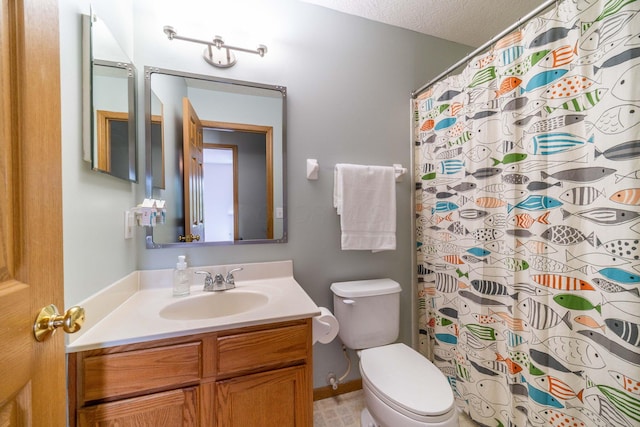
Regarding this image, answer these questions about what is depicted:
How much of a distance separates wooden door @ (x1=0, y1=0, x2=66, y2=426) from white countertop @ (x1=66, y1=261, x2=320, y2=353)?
256 millimetres

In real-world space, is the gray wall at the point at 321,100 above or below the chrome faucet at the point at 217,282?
above

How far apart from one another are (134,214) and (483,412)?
77.2 inches

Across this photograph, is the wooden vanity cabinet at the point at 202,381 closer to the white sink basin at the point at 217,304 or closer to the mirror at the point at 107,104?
the white sink basin at the point at 217,304

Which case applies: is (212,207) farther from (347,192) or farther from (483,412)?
(483,412)

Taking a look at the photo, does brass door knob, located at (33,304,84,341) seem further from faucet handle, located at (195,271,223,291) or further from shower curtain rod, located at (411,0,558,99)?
shower curtain rod, located at (411,0,558,99)

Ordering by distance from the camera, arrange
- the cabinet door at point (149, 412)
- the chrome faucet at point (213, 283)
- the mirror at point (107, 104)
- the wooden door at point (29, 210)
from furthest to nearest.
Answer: the chrome faucet at point (213, 283), the mirror at point (107, 104), the cabinet door at point (149, 412), the wooden door at point (29, 210)

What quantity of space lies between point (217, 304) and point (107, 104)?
3.12ft

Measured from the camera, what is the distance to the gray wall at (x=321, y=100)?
4.33 ft

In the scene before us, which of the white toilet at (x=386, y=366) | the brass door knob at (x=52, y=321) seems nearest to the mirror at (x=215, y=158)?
the white toilet at (x=386, y=366)

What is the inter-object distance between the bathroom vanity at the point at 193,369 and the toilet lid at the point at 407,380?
0.34 metres

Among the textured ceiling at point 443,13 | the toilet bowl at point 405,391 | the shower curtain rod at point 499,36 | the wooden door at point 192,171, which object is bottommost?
the toilet bowl at point 405,391

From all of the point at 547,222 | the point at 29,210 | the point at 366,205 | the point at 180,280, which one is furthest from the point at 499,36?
the point at 180,280

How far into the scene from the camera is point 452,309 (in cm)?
147

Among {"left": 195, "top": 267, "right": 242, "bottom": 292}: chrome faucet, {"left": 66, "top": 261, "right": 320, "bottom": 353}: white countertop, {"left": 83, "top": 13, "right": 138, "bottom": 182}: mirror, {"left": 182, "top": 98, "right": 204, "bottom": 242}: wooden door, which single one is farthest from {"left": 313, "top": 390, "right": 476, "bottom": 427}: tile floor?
{"left": 83, "top": 13, "right": 138, "bottom": 182}: mirror
